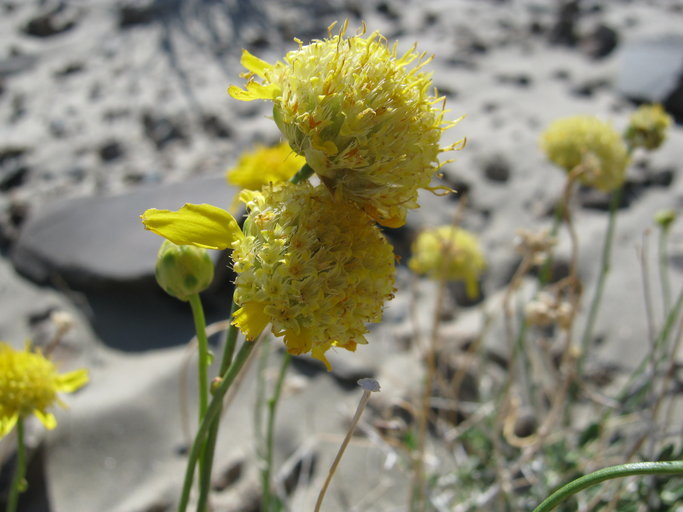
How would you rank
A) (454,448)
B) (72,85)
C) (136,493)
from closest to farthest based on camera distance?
(136,493) → (454,448) → (72,85)

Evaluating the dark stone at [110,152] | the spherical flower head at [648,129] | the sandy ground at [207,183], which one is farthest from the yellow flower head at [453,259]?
the dark stone at [110,152]

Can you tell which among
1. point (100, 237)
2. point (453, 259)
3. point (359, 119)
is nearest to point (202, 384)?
point (359, 119)

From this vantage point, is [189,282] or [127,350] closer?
[189,282]

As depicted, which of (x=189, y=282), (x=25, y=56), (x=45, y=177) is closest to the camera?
(x=189, y=282)

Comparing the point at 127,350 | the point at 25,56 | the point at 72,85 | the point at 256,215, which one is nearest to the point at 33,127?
the point at 72,85

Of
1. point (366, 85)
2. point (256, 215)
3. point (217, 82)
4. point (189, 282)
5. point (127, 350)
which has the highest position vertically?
point (366, 85)

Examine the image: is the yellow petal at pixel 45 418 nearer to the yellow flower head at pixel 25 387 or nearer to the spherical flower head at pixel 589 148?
the yellow flower head at pixel 25 387

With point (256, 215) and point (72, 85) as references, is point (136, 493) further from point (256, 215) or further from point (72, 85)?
point (72, 85)
